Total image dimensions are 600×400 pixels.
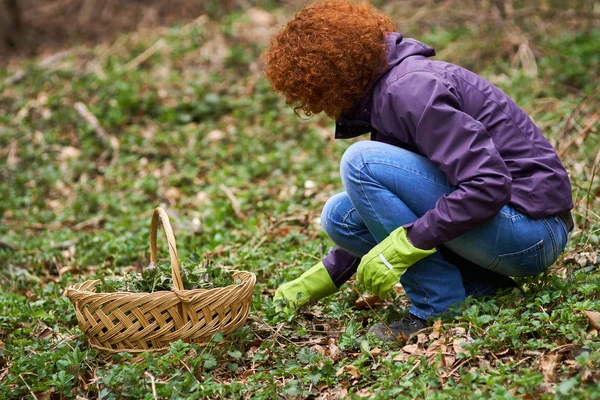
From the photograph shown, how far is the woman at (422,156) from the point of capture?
7.36 ft

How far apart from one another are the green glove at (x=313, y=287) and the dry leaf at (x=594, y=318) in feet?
3.40

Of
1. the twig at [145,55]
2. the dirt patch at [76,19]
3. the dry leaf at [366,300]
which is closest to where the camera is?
the dry leaf at [366,300]

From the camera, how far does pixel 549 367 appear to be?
7.04 feet

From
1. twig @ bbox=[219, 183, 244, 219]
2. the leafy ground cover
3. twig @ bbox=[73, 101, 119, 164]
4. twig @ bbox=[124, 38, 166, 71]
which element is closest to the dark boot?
the leafy ground cover

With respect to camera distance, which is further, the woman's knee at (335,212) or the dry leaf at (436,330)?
the woman's knee at (335,212)

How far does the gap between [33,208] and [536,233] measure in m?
4.12

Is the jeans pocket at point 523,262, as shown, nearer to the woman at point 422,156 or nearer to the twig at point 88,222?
the woman at point 422,156

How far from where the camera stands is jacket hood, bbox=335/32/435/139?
2.43 metres

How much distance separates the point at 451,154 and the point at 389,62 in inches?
16.7

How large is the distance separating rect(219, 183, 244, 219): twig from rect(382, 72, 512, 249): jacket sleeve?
2.34m

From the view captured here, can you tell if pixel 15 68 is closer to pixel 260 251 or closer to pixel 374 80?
pixel 260 251

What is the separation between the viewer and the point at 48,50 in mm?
8719

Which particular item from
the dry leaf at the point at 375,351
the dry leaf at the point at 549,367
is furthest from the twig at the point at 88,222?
the dry leaf at the point at 549,367

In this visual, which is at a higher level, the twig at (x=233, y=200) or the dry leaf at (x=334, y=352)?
the dry leaf at (x=334, y=352)
